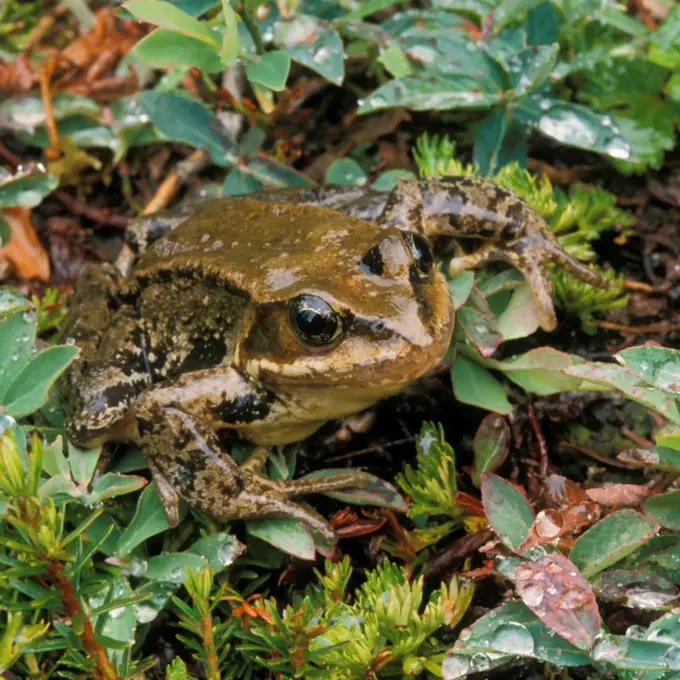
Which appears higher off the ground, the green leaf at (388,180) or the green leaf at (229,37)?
the green leaf at (229,37)

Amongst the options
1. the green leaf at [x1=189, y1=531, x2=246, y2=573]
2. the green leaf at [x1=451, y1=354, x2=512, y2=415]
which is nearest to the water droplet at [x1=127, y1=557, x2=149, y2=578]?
the green leaf at [x1=189, y1=531, x2=246, y2=573]

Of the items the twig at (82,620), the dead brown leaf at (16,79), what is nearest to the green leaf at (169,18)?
the dead brown leaf at (16,79)

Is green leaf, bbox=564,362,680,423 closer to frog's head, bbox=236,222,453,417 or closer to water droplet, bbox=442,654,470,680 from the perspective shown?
frog's head, bbox=236,222,453,417

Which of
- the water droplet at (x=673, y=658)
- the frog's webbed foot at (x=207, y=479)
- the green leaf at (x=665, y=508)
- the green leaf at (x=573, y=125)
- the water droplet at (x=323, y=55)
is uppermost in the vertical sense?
the water droplet at (x=323, y=55)

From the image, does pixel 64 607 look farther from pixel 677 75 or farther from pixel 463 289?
pixel 677 75

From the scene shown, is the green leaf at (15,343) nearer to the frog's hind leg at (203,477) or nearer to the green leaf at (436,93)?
the frog's hind leg at (203,477)

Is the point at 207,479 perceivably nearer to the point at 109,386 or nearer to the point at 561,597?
the point at 109,386

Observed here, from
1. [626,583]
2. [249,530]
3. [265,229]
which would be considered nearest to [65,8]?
[265,229]
